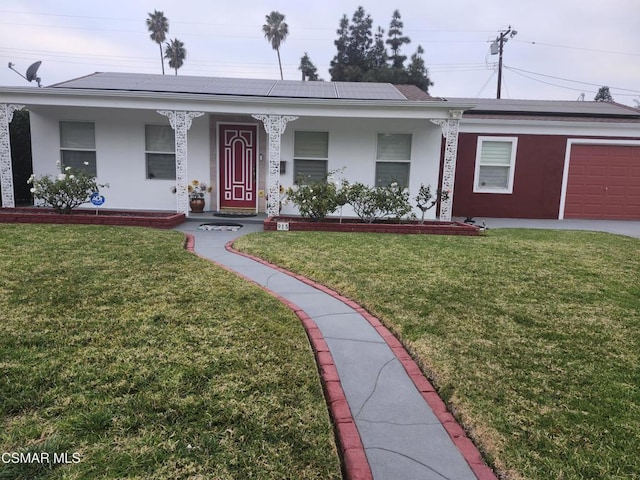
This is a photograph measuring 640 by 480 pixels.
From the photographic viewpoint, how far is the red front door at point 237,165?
10391 millimetres

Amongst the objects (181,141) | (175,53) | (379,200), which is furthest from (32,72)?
(175,53)

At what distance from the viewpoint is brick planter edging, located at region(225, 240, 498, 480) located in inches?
80.2

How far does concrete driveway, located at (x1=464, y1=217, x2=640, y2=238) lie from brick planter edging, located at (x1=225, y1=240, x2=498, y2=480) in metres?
7.22

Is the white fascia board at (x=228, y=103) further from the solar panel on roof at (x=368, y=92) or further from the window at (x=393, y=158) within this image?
the window at (x=393, y=158)

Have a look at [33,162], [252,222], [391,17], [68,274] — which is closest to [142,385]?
[68,274]

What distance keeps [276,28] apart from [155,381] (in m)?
39.8

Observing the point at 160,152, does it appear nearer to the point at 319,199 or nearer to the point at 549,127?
the point at 319,199

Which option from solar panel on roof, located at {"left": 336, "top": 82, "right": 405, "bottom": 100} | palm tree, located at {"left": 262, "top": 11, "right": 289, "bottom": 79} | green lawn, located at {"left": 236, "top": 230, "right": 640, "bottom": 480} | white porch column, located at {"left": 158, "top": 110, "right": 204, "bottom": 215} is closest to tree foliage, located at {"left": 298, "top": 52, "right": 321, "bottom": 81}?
palm tree, located at {"left": 262, "top": 11, "right": 289, "bottom": 79}

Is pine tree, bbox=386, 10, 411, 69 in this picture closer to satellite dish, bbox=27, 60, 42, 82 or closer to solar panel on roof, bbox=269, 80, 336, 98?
solar panel on roof, bbox=269, 80, 336, 98

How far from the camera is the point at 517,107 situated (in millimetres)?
12547

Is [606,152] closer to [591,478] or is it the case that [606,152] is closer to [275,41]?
[591,478]

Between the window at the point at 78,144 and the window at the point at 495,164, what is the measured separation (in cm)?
964

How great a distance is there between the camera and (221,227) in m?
8.62

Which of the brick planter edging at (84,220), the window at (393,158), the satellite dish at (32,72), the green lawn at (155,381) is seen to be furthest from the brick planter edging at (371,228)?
the satellite dish at (32,72)
